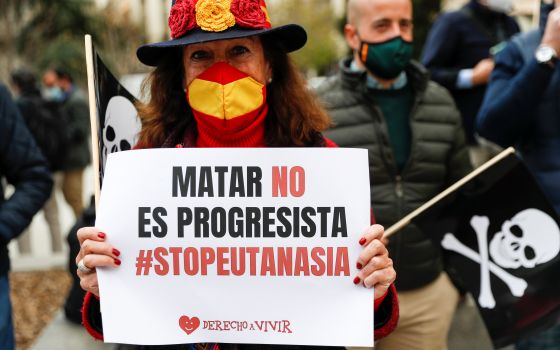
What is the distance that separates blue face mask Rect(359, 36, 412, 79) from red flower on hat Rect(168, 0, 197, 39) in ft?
3.98

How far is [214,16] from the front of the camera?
1786 mm

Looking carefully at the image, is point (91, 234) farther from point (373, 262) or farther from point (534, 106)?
point (534, 106)

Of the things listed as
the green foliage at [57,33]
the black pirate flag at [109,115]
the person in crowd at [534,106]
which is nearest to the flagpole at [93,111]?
the black pirate flag at [109,115]

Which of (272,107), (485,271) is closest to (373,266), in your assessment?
(272,107)

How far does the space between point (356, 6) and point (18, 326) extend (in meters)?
3.95

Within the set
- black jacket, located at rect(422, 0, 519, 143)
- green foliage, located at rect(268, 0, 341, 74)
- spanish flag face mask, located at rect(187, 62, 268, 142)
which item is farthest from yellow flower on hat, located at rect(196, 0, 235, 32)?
green foliage, located at rect(268, 0, 341, 74)

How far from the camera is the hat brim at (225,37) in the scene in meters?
1.77

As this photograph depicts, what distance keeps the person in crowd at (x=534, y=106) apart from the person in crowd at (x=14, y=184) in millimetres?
1941

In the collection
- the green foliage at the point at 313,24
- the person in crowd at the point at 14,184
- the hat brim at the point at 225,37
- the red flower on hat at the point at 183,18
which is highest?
the red flower on hat at the point at 183,18

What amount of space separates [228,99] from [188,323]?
62 cm

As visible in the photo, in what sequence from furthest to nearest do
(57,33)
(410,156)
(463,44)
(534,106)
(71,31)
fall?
1. (71,31)
2. (57,33)
3. (463,44)
4. (410,156)
5. (534,106)

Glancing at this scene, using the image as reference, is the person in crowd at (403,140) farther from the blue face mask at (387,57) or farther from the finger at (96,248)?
the finger at (96,248)

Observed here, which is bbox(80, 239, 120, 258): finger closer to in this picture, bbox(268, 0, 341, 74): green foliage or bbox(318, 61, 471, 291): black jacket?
bbox(318, 61, 471, 291): black jacket

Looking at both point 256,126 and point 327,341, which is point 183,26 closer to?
point 256,126
